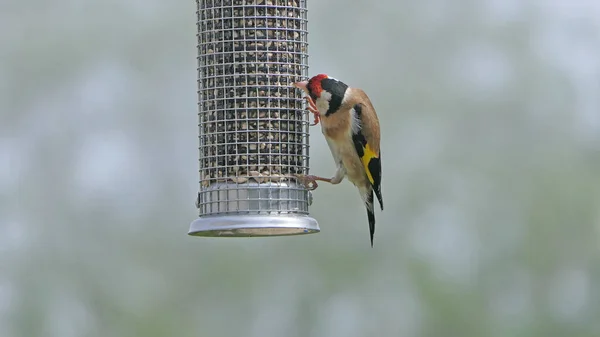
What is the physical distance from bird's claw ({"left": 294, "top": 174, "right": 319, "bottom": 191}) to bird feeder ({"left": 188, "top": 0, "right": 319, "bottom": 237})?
0.05m

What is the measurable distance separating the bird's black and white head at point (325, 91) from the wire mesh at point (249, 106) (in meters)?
0.22

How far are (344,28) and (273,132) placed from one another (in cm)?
1302

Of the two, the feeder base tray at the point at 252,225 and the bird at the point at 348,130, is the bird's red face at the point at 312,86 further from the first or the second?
the feeder base tray at the point at 252,225

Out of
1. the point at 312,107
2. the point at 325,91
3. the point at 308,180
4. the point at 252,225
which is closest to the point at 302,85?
the point at 325,91

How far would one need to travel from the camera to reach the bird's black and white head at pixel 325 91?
12477 millimetres

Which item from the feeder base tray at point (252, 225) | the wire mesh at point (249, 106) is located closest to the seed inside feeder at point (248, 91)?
the wire mesh at point (249, 106)

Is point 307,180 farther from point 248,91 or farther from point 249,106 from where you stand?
point 248,91

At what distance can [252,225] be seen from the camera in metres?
12.0

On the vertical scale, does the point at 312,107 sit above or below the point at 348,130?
above

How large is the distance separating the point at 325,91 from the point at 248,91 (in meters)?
0.64
